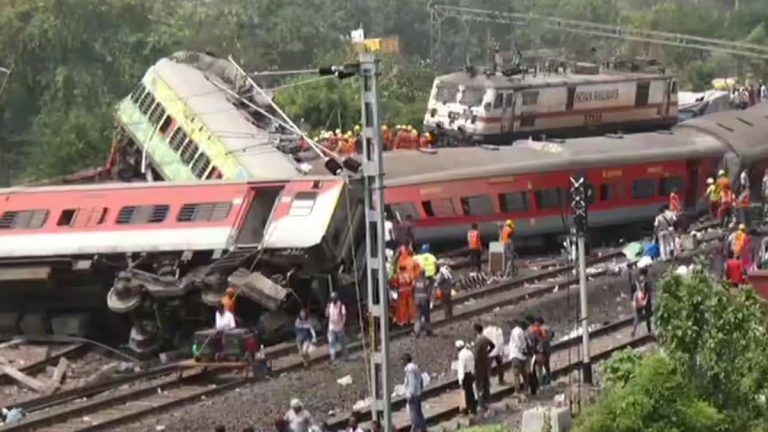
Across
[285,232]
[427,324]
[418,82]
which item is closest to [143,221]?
[285,232]

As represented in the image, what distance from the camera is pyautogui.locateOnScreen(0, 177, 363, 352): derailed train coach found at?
25.6m

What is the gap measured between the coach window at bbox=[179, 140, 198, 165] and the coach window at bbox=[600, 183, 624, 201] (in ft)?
27.2

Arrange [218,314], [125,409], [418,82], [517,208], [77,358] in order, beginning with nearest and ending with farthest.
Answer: [125,409] < [218,314] < [77,358] < [517,208] < [418,82]

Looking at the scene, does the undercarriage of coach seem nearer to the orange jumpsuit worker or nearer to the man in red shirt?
the man in red shirt

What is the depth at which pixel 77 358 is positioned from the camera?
26.2m

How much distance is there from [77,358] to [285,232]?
383cm

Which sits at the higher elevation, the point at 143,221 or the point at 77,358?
the point at 143,221

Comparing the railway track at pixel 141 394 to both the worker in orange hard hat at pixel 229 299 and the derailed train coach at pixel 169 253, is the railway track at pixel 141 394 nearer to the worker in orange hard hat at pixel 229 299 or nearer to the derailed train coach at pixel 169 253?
the worker in orange hard hat at pixel 229 299

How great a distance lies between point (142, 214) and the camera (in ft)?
89.4

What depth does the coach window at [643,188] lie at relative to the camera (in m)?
34.9

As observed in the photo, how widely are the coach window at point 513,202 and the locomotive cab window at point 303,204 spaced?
765 cm

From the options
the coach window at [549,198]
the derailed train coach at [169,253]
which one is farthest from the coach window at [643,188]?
the derailed train coach at [169,253]

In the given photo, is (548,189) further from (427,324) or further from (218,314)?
(218,314)

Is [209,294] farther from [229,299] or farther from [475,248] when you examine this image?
[475,248]
